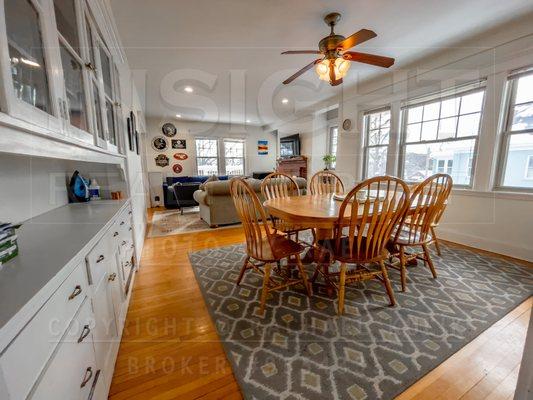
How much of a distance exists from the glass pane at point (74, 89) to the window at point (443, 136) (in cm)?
403

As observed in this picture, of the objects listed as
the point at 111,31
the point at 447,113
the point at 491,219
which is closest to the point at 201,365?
the point at 111,31

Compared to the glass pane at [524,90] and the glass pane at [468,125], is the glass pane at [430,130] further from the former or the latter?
the glass pane at [524,90]

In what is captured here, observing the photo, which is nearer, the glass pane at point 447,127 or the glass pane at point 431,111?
the glass pane at point 447,127

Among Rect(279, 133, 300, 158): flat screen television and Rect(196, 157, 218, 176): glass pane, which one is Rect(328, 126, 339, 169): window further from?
Rect(196, 157, 218, 176): glass pane

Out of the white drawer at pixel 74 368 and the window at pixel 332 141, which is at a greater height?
the window at pixel 332 141

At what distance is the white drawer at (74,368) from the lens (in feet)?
1.92

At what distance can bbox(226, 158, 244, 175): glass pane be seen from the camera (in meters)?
7.78

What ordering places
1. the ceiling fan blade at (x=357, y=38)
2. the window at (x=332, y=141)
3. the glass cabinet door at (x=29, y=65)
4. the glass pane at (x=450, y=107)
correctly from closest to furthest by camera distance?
the glass cabinet door at (x=29, y=65) < the ceiling fan blade at (x=357, y=38) < the glass pane at (x=450, y=107) < the window at (x=332, y=141)

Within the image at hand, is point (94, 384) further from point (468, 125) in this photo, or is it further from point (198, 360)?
point (468, 125)

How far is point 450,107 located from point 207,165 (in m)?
6.18

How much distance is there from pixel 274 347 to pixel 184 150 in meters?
6.64

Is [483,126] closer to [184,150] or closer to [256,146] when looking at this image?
[256,146]

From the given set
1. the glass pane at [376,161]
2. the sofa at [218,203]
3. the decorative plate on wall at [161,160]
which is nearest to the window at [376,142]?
the glass pane at [376,161]

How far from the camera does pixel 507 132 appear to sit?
8.61 feet
